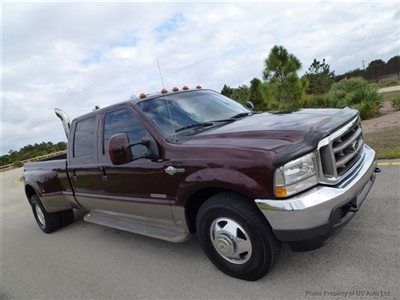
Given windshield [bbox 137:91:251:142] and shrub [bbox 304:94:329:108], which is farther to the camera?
shrub [bbox 304:94:329:108]

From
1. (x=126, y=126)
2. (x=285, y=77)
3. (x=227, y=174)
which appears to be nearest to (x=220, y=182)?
(x=227, y=174)

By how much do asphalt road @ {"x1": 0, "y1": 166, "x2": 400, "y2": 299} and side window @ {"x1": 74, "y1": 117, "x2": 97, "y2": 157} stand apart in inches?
53.0

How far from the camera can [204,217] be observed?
11.1 feet

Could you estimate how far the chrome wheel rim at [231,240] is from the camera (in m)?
3.18

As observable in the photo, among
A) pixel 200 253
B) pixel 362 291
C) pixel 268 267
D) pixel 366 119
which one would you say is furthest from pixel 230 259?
pixel 366 119

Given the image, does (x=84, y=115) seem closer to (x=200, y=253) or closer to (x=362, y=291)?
(x=200, y=253)

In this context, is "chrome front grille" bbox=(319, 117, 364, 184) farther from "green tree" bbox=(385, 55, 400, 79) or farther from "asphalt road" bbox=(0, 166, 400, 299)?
"green tree" bbox=(385, 55, 400, 79)

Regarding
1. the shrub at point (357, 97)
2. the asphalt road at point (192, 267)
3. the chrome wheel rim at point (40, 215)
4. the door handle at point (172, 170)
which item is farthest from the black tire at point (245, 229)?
the shrub at point (357, 97)

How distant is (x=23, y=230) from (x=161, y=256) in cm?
420

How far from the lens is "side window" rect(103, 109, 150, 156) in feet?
13.4

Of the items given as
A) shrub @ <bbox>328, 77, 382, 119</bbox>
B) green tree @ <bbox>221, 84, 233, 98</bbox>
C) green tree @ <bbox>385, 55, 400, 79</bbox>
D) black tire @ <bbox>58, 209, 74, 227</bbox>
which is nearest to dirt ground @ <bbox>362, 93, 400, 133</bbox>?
shrub @ <bbox>328, 77, 382, 119</bbox>

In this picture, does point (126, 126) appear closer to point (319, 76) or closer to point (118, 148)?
point (118, 148)

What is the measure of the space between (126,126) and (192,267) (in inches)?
71.0

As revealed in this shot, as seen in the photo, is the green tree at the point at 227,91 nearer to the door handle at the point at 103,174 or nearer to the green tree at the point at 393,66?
the door handle at the point at 103,174
